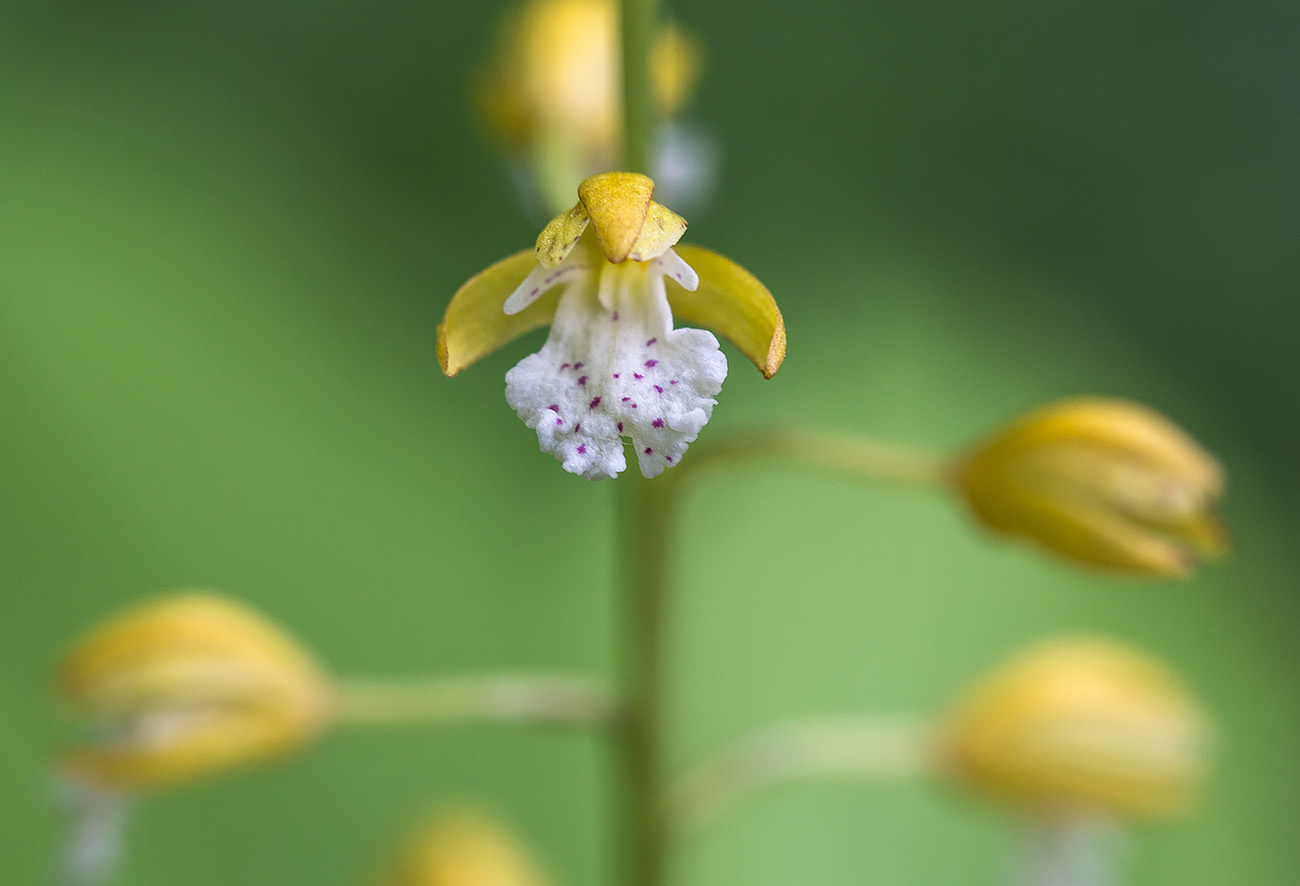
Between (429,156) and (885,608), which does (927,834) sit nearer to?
(885,608)

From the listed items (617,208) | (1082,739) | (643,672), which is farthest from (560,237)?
(1082,739)

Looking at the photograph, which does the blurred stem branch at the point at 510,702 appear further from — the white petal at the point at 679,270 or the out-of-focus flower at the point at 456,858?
the white petal at the point at 679,270

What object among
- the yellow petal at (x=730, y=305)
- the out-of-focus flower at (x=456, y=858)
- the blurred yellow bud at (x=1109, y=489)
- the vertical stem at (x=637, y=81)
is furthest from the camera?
the out-of-focus flower at (x=456, y=858)

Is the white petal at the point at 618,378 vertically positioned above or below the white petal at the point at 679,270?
below

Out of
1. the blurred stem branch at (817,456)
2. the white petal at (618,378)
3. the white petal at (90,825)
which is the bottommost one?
the white petal at (90,825)

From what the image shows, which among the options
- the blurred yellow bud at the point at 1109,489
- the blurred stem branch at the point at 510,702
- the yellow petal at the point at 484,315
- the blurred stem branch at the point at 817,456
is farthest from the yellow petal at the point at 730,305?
the blurred stem branch at the point at 510,702

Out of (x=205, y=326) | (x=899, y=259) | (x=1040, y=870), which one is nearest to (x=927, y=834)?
(x=1040, y=870)

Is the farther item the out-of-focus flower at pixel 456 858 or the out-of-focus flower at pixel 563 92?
the out-of-focus flower at pixel 456 858
